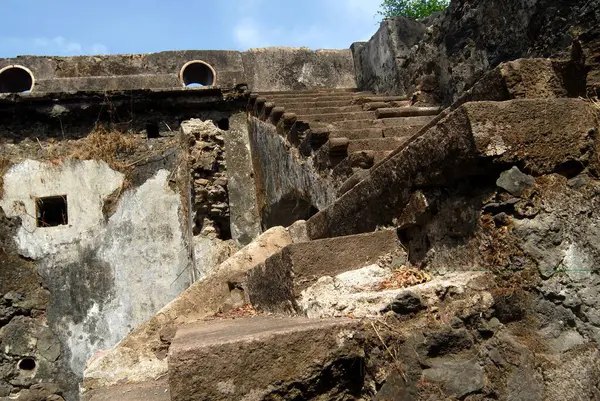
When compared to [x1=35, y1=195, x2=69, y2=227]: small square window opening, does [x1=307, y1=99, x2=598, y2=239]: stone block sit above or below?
below

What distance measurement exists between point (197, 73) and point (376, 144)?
590 cm

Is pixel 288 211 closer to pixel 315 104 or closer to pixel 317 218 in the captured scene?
pixel 315 104

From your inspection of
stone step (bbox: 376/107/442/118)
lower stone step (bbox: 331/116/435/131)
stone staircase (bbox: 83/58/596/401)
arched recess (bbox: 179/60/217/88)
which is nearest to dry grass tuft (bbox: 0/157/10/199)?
arched recess (bbox: 179/60/217/88)

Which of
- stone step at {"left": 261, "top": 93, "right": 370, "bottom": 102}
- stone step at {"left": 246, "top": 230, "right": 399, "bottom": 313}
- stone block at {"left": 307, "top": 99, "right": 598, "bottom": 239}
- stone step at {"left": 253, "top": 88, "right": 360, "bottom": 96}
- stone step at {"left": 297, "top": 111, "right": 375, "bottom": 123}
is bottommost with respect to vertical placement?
stone step at {"left": 246, "top": 230, "right": 399, "bottom": 313}

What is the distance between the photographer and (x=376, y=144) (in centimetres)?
514

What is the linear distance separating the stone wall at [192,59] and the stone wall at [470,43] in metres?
1.05

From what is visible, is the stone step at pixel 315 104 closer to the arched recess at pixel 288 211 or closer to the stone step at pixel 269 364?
the arched recess at pixel 288 211

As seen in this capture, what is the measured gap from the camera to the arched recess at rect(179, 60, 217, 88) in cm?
995

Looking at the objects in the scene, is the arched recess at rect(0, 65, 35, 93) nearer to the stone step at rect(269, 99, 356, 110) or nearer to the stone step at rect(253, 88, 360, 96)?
the stone step at rect(253, 88, 360, 96)

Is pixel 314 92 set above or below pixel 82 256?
above

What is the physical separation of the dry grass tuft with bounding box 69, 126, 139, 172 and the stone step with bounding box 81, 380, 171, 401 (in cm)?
572

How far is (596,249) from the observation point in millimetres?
1809

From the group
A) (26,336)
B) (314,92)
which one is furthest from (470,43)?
(26,336)

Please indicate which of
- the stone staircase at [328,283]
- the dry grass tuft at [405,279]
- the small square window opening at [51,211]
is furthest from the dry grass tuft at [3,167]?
the dry grass tuft at [405,279]
